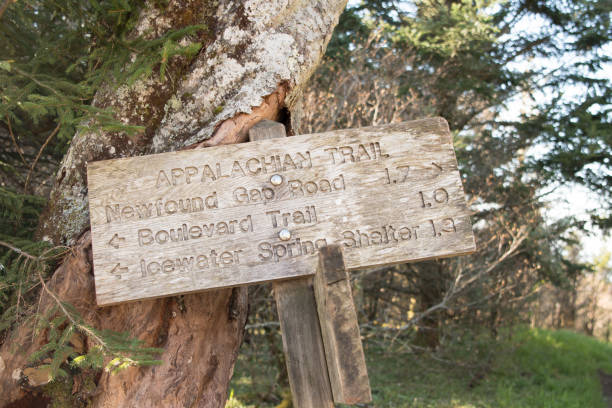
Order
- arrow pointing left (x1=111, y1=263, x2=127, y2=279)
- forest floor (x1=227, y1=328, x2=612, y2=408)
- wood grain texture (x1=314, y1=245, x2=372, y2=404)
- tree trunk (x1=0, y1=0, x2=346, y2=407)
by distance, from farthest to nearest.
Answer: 1. forest floor (x1=227, y1=328, x2=612, y2=408)
2. tree trunk (x1=0, y1=0, x2=346, y2=407)
3. arrow pointing left (x1=111, y1=263, x2=127, y2=279)
4. wood grain texture (x1=314, y1=245, x2=372, y2=404)

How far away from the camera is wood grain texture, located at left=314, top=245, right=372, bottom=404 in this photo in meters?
1.90

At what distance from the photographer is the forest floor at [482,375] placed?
6672mm

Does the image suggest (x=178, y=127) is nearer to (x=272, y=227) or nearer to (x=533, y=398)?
(x=272, y=227)

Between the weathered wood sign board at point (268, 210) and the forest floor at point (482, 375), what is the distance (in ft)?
13.1

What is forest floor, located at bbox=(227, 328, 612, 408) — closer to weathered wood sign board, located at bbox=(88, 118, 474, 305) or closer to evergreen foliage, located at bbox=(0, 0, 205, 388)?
evergreen foliage, located at bbox=(0, 0, 205, 388)

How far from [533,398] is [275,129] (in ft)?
20.3

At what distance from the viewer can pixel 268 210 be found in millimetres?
2266

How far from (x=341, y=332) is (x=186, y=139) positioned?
1363 millimetres

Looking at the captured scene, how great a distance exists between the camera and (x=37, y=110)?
7.43 ft

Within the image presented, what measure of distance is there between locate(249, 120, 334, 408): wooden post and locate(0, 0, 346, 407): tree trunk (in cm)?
57

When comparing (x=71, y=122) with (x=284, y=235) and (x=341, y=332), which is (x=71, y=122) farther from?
(x=341, y=332)

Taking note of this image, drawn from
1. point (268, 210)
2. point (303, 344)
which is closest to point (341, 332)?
point (303, 344)

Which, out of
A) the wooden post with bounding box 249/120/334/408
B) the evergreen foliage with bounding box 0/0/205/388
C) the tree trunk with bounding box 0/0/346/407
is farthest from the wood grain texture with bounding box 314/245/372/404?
the tree trunk with bounding box 0/0/346/407

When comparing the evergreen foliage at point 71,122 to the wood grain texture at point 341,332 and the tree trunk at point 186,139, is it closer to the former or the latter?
the tree trunk at point 186,139
